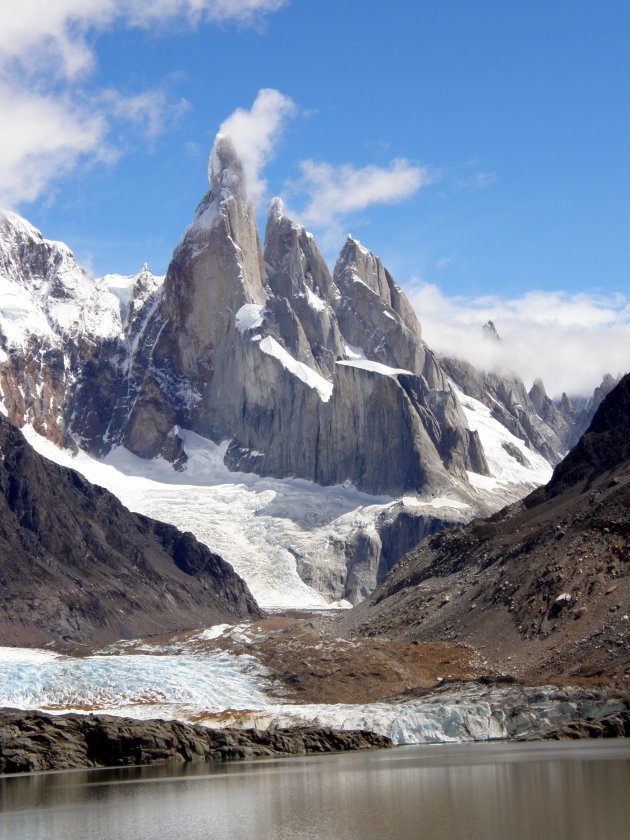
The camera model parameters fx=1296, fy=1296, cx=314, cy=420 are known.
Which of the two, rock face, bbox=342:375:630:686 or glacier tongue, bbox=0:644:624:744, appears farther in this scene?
rock face, bbox=342:375:630:686

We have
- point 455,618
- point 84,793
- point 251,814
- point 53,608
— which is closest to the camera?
point 251,814

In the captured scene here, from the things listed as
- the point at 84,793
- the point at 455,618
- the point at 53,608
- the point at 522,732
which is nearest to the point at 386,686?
the point at 455,618

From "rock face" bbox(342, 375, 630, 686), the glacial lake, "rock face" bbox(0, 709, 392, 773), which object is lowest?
the glacial lake

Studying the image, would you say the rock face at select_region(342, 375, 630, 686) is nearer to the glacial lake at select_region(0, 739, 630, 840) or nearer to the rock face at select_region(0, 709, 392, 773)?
the rock face at select_region(0, 709, 392, 773)

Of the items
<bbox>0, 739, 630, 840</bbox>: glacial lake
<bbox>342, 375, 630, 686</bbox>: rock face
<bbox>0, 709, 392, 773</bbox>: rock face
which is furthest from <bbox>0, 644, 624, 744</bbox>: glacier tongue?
<bbox>0, 739, 630, 840</bbox>: glacial lake

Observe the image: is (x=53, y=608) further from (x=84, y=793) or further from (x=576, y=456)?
(x=84, y=793)

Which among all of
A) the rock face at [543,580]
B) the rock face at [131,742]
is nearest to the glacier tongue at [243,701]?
the rock face at [131,742]

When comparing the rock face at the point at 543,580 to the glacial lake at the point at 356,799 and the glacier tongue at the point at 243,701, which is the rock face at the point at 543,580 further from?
the glacial lake at the point at 356,799
